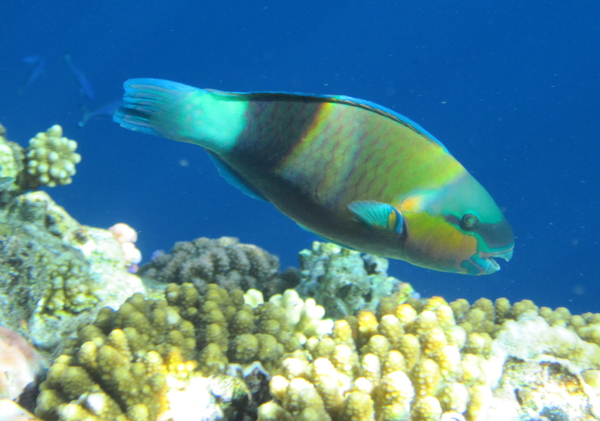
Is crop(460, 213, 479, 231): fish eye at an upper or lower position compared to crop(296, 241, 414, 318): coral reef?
lower

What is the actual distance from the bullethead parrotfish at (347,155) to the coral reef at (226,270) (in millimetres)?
2928

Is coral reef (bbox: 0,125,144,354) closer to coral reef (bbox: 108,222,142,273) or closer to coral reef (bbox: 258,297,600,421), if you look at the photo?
coral reef (bbox: 108,222,142,273)

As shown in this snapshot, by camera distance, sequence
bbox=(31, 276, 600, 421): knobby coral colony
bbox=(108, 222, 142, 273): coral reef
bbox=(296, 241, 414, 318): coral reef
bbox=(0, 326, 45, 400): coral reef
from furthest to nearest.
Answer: bbox=(108, 222, 142, 273): coral reef → bbox=(296, 241, 414, 318): coral reef → bbox=(0, 326, 45, 400): coral reef → bbox=(31, 276, 600, 421): knobby coral colony

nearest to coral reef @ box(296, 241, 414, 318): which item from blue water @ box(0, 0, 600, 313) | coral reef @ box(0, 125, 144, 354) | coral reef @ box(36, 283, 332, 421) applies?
coral reef @ box(36, 283, 332, 421)

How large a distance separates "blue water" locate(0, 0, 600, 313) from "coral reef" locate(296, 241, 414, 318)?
25865 millimetres

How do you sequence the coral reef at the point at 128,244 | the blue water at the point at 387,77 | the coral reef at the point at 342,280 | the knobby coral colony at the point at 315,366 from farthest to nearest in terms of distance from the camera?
the blue water at the point at 387,77
the coral reef at the point at 128,244
the coral reef at the point at 342,280
the knobby coral colony at the point at 315,366

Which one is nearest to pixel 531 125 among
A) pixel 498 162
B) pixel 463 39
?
pixel 498 162

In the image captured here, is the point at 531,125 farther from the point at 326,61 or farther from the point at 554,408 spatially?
the point at 554,408

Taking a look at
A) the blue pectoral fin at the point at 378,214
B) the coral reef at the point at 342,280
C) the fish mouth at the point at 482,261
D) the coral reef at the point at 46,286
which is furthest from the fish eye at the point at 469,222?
the coral reef at the point at 46,286

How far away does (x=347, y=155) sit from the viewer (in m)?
1.92

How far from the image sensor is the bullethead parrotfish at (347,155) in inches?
75.0

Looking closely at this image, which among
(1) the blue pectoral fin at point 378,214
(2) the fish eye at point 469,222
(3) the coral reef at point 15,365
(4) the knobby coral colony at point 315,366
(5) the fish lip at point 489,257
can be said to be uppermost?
(2) the fish eye at point 469,222

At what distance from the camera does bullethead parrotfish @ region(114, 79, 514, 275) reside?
6.25 ft

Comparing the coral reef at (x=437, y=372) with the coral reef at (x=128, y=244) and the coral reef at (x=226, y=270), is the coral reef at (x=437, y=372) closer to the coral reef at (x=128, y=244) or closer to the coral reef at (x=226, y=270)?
the coral reef at (x=226, y=270)
